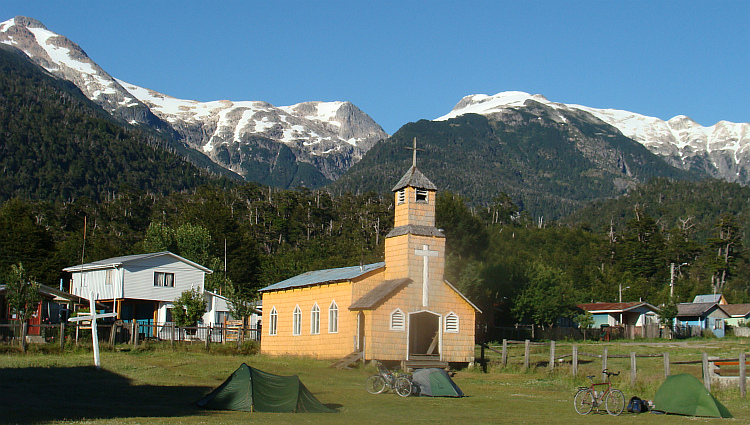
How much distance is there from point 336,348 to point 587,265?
82.5 metres

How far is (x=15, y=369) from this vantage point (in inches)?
1070

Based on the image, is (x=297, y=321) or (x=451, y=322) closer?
(x=451, y=322)

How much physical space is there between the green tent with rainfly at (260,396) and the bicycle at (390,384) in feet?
16.6

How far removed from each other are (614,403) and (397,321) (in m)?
14.8

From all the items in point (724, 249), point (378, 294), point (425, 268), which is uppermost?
point (724, 249)

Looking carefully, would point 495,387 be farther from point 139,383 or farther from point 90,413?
point 90,413

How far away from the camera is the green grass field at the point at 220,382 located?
1906 cm

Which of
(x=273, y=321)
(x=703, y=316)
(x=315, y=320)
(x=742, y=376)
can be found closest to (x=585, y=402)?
(x=742, y=376)

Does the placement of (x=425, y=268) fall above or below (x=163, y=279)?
above

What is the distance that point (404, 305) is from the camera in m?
35.7

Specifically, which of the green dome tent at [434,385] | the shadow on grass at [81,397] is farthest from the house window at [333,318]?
the shadow on grass at [81,397]

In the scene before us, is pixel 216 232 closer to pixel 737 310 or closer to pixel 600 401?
pixel 737 310

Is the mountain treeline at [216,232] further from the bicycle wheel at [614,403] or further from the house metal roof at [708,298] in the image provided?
the bicycle wheel at [614,403]

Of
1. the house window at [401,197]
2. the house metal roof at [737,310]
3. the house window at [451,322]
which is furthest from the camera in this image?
the house metal roof at [737,310]
